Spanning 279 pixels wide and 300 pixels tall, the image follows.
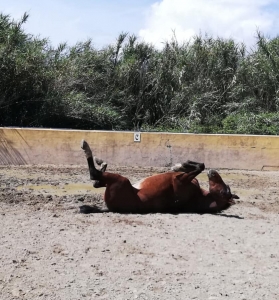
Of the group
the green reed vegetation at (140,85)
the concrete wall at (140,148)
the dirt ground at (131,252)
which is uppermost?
the green reed vegetation at (140,85)

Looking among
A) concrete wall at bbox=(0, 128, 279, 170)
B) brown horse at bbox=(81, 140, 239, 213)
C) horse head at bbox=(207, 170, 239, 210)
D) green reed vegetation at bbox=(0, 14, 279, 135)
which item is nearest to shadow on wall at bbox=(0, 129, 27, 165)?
concrete wall at bbox=(0, 128, 279, 170)

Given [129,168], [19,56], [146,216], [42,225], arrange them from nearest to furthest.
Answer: [42,225], [146,216], [129,168], [19,56]

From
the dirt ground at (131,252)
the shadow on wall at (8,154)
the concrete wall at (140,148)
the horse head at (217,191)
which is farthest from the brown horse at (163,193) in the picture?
the shadow on wall at (8,154)

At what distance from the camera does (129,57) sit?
65.4 feet

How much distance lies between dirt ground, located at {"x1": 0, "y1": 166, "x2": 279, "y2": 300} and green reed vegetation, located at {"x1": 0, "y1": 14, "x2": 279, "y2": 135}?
704cm

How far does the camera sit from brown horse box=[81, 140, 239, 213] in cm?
822

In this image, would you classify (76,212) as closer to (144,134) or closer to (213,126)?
(144,134)

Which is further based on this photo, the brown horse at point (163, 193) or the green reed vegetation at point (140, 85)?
the green reed vegetation at point (140, 85)

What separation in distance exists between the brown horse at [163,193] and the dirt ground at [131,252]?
0.20 metres

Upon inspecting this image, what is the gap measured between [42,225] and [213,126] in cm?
1025

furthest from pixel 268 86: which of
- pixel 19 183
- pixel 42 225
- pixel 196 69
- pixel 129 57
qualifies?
pixel 42 225

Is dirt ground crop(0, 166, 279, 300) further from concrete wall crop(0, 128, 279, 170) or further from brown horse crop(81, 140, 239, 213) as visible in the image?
concrete wall crop(0, 128, 279, 170)

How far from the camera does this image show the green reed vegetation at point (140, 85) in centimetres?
1644

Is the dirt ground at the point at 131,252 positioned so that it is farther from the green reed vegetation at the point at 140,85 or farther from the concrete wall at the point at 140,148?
the green reed vegetation at the point at 140,85
